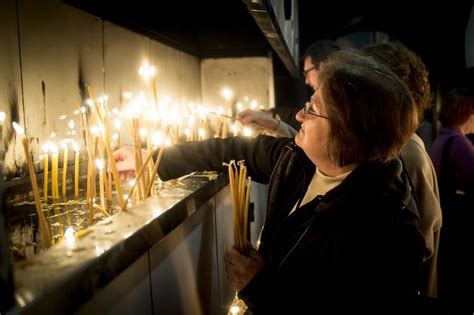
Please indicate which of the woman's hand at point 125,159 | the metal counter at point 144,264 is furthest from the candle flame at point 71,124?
the metal counter at point 144,264

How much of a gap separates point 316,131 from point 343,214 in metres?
0.38

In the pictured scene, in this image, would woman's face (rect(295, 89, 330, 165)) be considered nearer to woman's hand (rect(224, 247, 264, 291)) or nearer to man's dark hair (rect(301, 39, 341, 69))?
woman's hand (rect(224, 247, 264, 291))

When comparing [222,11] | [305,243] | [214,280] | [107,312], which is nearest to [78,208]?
[214,280]

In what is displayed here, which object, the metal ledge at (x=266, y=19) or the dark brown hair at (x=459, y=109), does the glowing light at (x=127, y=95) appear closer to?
the metal ledge at (x=266, y=19)

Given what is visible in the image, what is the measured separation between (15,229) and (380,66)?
60.7 inches

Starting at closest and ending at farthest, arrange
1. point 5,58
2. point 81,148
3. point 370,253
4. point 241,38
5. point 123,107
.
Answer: point 370,253 < point 5,58 < point 81,148 < point 123,107 < point 241,38

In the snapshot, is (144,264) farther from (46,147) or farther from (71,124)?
(71,124)

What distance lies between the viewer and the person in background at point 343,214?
144 centimetres

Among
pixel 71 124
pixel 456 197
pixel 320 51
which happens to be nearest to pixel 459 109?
pixel 456 197

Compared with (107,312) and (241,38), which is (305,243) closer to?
(107,312)

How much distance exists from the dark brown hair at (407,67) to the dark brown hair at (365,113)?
0.65 m

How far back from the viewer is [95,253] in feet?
3.42

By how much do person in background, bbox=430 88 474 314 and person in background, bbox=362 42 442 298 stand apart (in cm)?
135

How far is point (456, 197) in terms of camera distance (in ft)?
11.8
